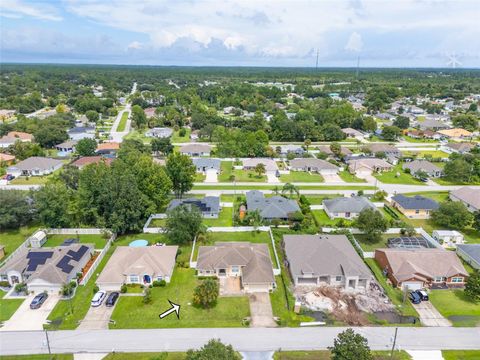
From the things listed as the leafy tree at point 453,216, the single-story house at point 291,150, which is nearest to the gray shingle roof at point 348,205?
the leafy tree at point 453,216

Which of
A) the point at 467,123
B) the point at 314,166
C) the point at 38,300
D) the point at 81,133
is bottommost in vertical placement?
the point at 81,133

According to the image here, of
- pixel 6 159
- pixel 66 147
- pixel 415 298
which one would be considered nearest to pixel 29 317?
pixel 415 298

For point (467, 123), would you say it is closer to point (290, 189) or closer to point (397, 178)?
point (397, 178)

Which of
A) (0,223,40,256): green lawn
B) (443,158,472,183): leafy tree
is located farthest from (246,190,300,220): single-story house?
(443,158,472,183): leafy tree

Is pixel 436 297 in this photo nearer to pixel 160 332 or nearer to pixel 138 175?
pixel 160 332

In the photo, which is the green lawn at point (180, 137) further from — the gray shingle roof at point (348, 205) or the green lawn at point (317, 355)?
the green lawn at point (317, 355)

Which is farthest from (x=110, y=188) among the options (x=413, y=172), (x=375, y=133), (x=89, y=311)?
(x=375, y=133)
